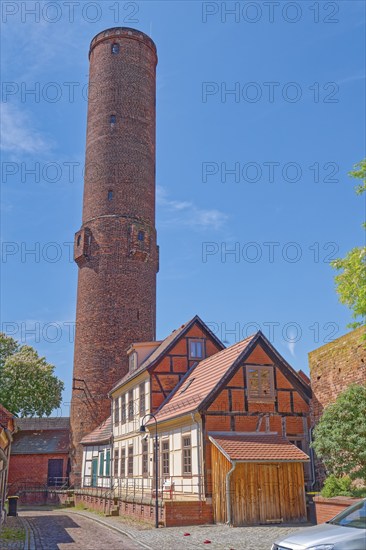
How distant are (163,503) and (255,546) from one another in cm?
619

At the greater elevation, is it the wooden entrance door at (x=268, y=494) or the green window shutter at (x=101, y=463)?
the green window shutter at (x=101, y=463)

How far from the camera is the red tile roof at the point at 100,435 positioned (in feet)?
107

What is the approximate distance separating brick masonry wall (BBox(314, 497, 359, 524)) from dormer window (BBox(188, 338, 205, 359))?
40.0ft

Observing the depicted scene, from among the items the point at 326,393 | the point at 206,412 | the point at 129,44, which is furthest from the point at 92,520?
the point at 129,44

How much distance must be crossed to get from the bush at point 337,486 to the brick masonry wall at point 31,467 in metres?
27.9

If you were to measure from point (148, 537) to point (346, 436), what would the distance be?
6309mm

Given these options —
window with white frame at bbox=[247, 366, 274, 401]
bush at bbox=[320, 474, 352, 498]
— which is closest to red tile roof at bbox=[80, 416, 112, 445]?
A: window with white frame at bbox=[247, 366, 274, 401]

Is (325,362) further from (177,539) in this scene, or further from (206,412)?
(177,539)

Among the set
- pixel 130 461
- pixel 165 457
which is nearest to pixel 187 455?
pixel 165 457

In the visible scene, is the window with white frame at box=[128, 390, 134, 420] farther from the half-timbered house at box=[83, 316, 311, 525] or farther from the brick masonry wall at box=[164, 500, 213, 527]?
the brick masonry wall at box=[164, 500, 213, 527]

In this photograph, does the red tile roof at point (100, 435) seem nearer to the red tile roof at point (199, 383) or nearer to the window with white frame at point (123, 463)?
the window with white frame at point (123, 463)

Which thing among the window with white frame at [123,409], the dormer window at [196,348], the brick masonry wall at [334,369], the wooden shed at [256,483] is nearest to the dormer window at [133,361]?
the window with white frame at [123,409]

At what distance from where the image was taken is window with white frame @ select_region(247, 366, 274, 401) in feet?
72.8

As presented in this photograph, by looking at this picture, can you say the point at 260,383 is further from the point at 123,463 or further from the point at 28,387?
the point at 28,387
